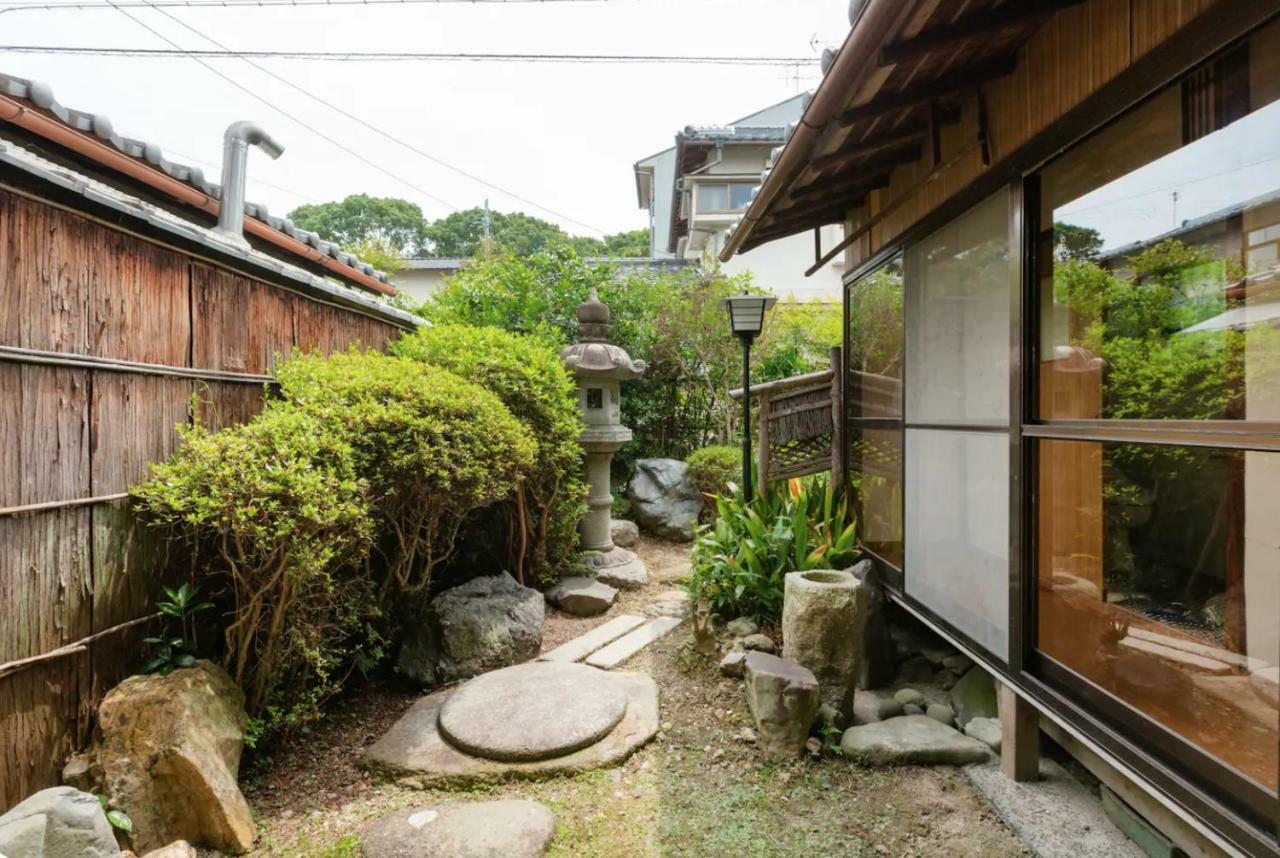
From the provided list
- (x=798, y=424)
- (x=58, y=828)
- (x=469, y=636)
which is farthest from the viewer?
(x=798, y=424)

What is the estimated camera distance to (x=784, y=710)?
10.9 ft

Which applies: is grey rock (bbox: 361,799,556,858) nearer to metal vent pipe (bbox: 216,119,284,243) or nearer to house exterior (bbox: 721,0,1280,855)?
house exterior (bbox: 721,0,1280,855)

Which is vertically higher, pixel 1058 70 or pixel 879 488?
pixel 1058 70

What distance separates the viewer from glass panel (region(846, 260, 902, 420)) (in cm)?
443

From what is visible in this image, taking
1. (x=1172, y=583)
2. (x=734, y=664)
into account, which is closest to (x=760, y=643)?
(x=734, y=664)

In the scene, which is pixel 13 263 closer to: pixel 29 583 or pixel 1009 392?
pixel 29 583

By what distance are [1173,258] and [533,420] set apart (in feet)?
15.6

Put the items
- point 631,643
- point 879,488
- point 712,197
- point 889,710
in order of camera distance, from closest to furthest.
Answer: point 889,710 → point 879,488 → point 631,643 → point 712,197

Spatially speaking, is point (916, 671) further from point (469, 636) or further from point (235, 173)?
point (235, 173)

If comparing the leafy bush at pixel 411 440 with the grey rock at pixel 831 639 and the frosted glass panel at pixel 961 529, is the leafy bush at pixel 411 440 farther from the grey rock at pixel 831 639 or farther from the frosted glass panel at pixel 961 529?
the frosted glass panel at pixel 961 529

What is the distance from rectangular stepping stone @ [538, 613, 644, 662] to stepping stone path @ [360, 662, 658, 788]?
586mm

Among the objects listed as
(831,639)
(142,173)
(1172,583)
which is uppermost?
(142,173)

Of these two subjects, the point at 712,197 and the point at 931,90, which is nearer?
the point at 931,90

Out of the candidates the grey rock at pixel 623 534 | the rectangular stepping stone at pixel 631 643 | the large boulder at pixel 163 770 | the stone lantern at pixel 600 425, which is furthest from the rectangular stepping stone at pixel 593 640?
the large boulder at pixel 163 770
